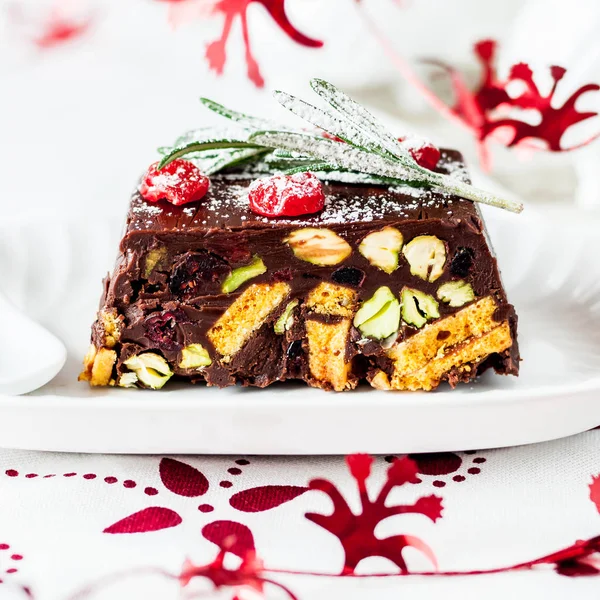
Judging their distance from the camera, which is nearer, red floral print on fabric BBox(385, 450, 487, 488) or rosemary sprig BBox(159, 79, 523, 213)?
red floral print on fabric BBox(385, 450, 487, 488)

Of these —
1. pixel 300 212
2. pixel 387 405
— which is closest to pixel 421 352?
pixel 387 405

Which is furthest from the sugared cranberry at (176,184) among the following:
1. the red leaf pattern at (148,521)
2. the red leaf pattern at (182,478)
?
the red leaf pattern at (148,521)

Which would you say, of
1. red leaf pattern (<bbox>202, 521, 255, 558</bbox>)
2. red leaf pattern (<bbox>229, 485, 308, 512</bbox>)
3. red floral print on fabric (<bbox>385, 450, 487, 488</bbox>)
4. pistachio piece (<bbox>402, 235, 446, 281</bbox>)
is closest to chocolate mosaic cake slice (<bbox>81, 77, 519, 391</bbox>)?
pistachio piece (<bbox>402, 235, 446, 281</bbox>)

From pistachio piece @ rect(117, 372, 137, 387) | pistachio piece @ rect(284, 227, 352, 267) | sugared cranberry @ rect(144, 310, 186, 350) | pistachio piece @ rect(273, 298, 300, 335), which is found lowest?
pistachio piece @ rect(117, 372, 137, 387)

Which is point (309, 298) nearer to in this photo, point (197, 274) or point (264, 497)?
point (197, 274)

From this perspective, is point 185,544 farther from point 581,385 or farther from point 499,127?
point 499,127

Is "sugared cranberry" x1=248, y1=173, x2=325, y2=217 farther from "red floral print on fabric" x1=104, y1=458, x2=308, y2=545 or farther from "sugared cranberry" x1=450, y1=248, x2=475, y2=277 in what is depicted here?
"red floral print on fabric" x1=104, y1=458, x2=308, y2=545
